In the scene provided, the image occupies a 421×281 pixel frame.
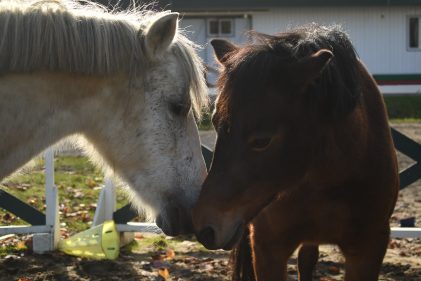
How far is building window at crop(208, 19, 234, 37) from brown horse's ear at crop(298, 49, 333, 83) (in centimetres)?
2308

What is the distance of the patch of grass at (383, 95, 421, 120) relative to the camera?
1702cm

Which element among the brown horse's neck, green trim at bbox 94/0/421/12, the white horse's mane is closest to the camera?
the white horse's mane

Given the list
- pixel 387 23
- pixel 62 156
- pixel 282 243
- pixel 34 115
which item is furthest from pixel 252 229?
pixel 387 23

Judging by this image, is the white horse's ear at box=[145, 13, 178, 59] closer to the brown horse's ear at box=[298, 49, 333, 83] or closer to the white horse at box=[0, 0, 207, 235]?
the white horse at box=[0, 0, 207, 235]

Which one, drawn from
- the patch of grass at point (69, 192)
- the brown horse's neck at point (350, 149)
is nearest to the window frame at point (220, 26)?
the patch of grass at point (69, 192)

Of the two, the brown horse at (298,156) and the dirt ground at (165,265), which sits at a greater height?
the brown horse at (298,156)

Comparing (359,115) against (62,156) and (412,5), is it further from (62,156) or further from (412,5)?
(412,5)

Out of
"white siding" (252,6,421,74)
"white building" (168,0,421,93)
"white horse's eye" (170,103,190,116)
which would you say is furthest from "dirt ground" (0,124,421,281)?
"white siding" (252,6,421,74)

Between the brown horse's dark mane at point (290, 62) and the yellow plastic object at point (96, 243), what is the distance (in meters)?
3.07

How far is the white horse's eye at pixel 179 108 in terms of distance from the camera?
3420 mm

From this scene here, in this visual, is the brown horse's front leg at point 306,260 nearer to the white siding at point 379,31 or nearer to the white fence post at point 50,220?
the white fence post at point 50,220

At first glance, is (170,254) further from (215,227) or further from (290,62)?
(290,62)

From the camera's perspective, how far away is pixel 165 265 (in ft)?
19.4

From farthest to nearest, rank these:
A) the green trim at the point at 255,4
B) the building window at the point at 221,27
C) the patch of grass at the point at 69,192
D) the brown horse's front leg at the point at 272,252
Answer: the building window at the point at 221,27 → the green trim at the point at 255,4 → the patch of grass at the point at 69,192 → the brown horse's front leg at the point at 272,252
